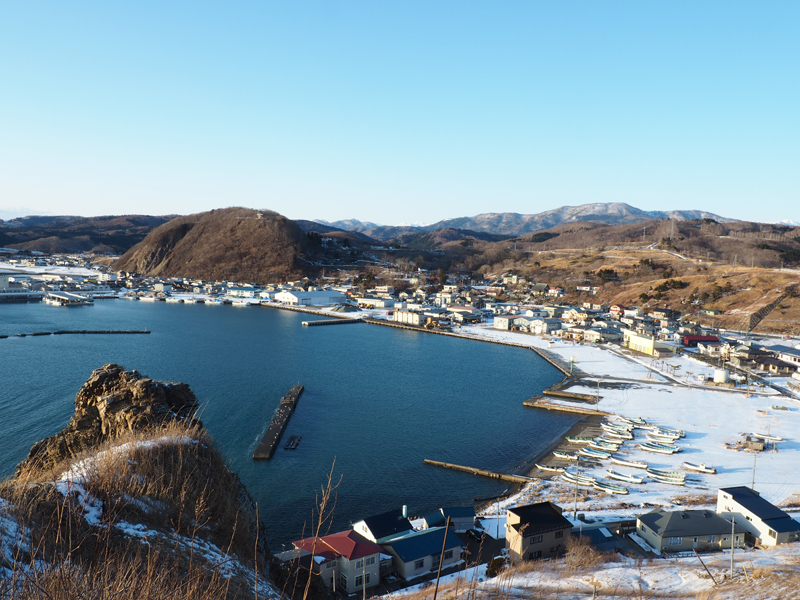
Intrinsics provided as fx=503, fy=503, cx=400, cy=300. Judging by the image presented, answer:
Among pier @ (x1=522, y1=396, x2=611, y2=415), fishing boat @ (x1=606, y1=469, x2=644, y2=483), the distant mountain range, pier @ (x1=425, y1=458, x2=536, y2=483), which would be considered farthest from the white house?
the distant mountain range

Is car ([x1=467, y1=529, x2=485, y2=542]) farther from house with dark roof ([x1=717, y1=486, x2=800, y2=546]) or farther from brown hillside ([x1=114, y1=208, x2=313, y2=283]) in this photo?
brown hillside ([x1=114, y1=208, x2=313, y2=283])

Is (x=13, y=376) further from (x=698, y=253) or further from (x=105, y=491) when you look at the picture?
(x=698, y=253)

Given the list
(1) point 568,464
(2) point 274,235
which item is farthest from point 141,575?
(2) point 274,235

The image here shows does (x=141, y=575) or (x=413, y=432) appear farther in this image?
(x=413, y=432)

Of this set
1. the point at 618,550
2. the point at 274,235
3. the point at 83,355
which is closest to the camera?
the point at 618,550

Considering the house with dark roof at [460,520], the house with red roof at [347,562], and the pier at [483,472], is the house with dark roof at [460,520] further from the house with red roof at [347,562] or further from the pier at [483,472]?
the pier at [483,472]

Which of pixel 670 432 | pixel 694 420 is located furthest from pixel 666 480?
pixel 694 420
